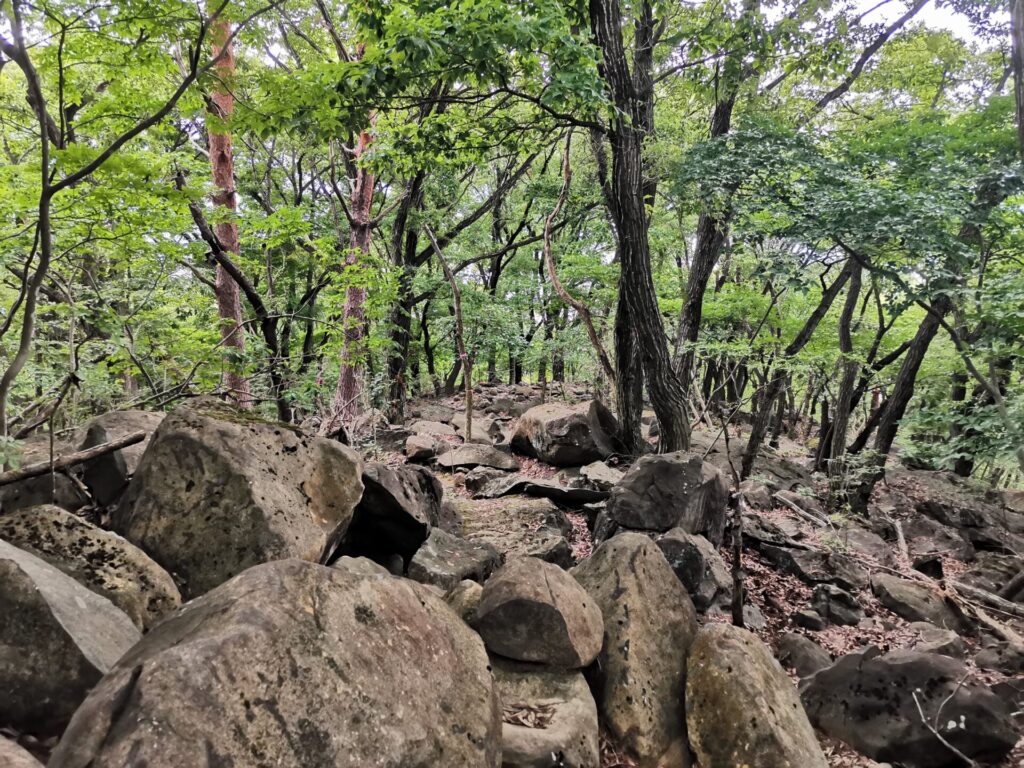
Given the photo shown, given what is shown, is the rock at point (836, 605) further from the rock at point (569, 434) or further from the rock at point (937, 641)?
the rock at point (569, 434)

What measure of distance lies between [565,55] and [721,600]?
5.96 m

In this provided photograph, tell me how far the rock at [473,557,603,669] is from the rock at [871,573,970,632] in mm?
4854

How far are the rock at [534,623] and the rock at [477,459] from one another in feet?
23.5

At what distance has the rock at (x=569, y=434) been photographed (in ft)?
37.1

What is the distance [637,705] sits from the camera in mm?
4098

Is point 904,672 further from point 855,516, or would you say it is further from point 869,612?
point 855,516

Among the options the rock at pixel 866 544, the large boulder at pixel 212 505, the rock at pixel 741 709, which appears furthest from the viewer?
the rock at pixel 866 544

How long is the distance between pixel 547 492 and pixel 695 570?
3.33 meters

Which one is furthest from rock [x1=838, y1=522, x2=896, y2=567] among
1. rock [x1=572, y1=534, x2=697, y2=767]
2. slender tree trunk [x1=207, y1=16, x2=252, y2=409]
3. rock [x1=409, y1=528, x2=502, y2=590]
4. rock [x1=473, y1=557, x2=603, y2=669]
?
slender tree trunk [x1=207, y1=16, x2=252, y2=409]

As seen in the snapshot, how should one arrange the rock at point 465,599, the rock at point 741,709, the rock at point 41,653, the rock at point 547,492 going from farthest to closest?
the rock at point 547,492 < the rock at point 465,599 < the rock at point 741,709 < the rock at point 41,653

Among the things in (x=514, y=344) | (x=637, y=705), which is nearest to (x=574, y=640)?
(x=637, y=705)

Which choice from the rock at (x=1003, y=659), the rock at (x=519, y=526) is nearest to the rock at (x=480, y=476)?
the rock at (x=519, y=526)

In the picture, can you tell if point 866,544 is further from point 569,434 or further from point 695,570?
point 569,434

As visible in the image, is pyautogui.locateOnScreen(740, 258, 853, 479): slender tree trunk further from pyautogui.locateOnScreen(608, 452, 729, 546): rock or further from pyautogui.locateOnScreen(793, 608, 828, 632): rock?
pyautogui.locateOnScreen(793, 608, 828, 632): rock
